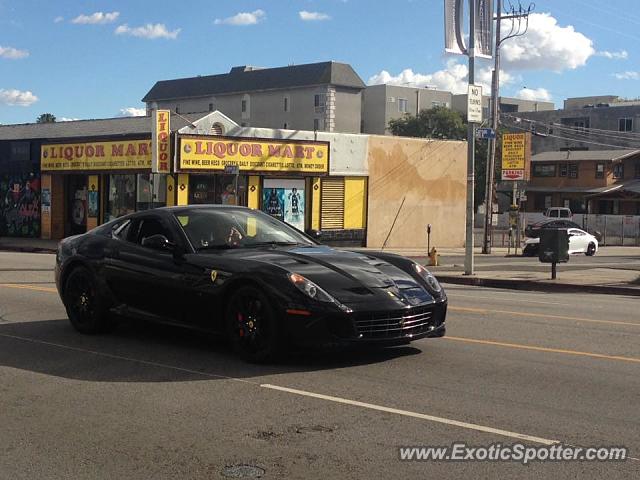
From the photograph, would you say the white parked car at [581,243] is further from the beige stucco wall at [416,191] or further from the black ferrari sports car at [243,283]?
the black ferrari sports car at [243,283]

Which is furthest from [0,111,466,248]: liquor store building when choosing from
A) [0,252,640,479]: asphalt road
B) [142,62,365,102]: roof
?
[142,62,365,102]: roof

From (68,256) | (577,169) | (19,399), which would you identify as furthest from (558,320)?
(577,169)

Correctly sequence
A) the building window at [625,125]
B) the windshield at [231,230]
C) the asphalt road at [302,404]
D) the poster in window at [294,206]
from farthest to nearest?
the building window at [625,125] → the poster in window at [294,206] → the windshield at [231,230] → the asphalt road at [302,404]

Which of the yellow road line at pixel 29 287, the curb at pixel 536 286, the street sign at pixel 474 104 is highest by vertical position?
the street sign at pixel 474 104

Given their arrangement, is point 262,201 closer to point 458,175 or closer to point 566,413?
point 458,175

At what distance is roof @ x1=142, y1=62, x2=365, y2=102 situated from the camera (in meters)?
84.4

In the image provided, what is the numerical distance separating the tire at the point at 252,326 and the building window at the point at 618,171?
217 feet

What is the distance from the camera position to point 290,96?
85750 millimetres

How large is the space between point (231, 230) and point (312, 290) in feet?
5.61

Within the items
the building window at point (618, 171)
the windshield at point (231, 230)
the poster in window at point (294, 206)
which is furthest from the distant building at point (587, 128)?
the windshield at point (231, 230)

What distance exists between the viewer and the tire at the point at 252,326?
713 centimetres

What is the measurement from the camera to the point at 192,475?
466 centimetres

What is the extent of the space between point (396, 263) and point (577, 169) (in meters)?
65.4

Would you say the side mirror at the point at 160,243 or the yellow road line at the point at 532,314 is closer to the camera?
the side mirror at the point at 160,243
